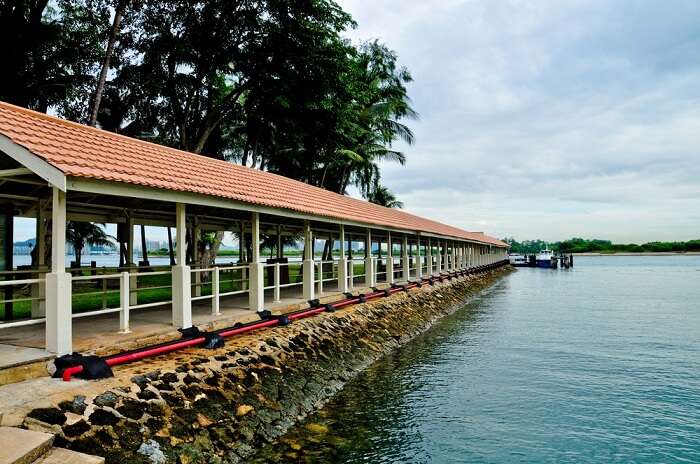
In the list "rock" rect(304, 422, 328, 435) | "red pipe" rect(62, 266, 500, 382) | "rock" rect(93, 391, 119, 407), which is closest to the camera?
"rock" rect(93, 391, 119, 407)

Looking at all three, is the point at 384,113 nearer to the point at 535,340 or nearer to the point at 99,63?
the point at 99,63

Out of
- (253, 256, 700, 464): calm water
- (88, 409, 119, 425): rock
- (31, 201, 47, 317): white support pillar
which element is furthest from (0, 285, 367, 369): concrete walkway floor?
(253, 256, 700, 464): calm water

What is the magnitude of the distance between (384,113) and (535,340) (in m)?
16.5

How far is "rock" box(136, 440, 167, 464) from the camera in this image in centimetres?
501

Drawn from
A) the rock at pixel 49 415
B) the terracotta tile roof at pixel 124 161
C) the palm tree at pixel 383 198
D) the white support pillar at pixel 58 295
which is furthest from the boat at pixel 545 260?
the rock at pixel 49 415

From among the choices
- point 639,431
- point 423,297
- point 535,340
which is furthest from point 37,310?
point 423,297

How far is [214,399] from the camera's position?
6.52 meters

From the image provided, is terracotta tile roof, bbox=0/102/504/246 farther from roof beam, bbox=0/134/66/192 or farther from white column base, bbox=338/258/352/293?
white column base, bbox=338/258/352/293

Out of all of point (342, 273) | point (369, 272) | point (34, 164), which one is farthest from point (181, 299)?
point (369, 272)

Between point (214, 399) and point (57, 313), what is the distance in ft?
6.99

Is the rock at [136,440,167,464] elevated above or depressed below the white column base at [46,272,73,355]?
below

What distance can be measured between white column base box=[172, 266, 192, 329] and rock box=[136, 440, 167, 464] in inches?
113

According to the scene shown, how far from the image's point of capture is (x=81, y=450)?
4566 millimetres

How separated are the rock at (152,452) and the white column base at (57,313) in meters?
1.66
